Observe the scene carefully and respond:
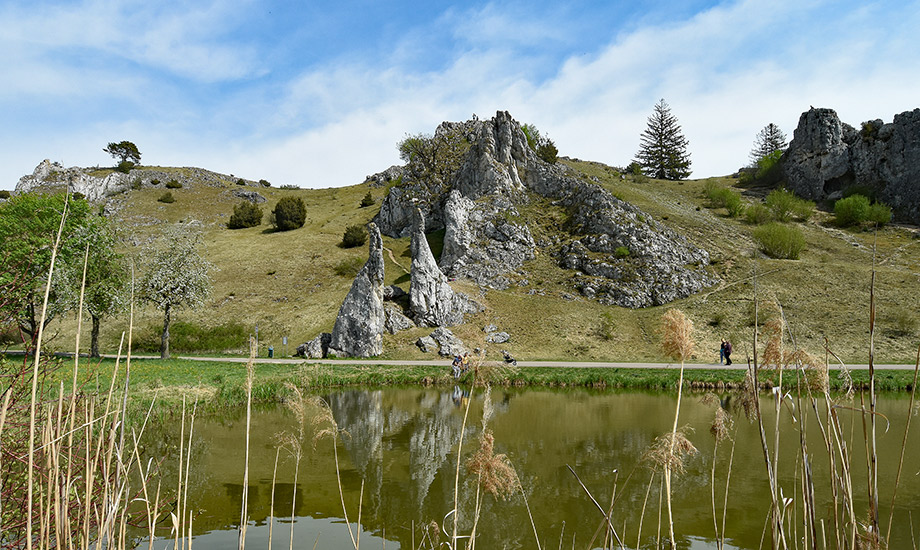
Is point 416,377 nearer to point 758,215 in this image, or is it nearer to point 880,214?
point 758,215

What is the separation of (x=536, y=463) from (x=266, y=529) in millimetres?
6092

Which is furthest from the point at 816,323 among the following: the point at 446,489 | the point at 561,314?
the point at 446,489

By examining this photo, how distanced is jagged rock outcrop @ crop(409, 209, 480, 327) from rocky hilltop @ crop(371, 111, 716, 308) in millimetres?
6583

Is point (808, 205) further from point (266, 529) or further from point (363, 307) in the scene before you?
point (266, 529)

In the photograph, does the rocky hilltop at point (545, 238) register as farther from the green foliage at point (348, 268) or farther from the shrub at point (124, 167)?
the shrub at point (124, 167)

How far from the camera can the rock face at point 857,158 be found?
6369 cm

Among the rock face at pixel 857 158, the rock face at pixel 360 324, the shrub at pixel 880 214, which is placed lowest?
the rock face at pixel 360 324

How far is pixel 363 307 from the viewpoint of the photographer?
35.8 m

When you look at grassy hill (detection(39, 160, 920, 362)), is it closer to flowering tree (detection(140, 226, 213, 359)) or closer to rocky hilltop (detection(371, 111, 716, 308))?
rocky hilltop (detection(371, 111, 716, 308))

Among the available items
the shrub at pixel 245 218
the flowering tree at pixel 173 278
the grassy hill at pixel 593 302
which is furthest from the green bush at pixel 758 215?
the shrub at pixel 245 218

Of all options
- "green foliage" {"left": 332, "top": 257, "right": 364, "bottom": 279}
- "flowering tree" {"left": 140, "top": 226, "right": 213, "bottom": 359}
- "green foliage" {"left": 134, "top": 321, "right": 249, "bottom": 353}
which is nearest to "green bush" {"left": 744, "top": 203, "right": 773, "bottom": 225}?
"green foliage" {"left": 332, "top": 257, "right": 364, "bottom": 279}

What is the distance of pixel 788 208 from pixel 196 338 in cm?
6469

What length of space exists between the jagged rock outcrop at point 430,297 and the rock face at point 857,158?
191ft

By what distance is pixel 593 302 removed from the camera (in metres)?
45.4
